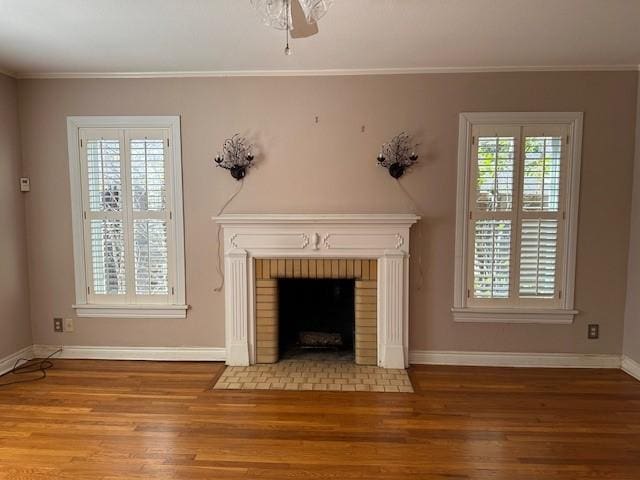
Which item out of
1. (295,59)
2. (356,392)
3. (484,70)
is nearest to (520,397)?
(356,392)

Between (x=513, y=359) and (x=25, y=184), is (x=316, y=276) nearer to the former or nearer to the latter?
(x=513, y=359)

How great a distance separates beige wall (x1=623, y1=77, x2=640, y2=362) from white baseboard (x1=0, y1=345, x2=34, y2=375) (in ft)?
16.9

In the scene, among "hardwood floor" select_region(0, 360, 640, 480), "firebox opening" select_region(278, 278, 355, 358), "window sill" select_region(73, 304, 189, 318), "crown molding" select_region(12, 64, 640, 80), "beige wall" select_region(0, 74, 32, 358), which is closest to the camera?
"hardwood floor" select_region(0, 360, 640, 480)

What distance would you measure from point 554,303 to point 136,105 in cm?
390

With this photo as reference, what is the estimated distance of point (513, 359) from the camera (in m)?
3.50

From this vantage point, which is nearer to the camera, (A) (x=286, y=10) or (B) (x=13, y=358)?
(A) (x=286, y=10)

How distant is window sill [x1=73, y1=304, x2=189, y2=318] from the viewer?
3574 mm

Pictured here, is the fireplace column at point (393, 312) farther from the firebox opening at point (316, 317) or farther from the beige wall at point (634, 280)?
the beige wall at point (634, 280)

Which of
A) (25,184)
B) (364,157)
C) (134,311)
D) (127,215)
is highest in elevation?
(364,157)

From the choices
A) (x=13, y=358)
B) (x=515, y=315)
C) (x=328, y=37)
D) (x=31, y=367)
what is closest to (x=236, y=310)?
(x=31, y=367)

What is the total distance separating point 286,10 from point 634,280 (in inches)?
134

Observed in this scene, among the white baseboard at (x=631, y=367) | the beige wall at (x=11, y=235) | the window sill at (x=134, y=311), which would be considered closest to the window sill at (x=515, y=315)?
the white baseboard at (x=631, y=367)

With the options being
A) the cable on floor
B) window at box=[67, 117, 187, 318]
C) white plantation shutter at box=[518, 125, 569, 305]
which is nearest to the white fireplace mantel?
window at box=[67, 117, 187, 318]

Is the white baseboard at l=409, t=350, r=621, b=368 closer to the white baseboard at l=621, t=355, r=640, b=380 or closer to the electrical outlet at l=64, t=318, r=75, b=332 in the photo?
the white baseboard at l=621, t=355, r=640, b=380
